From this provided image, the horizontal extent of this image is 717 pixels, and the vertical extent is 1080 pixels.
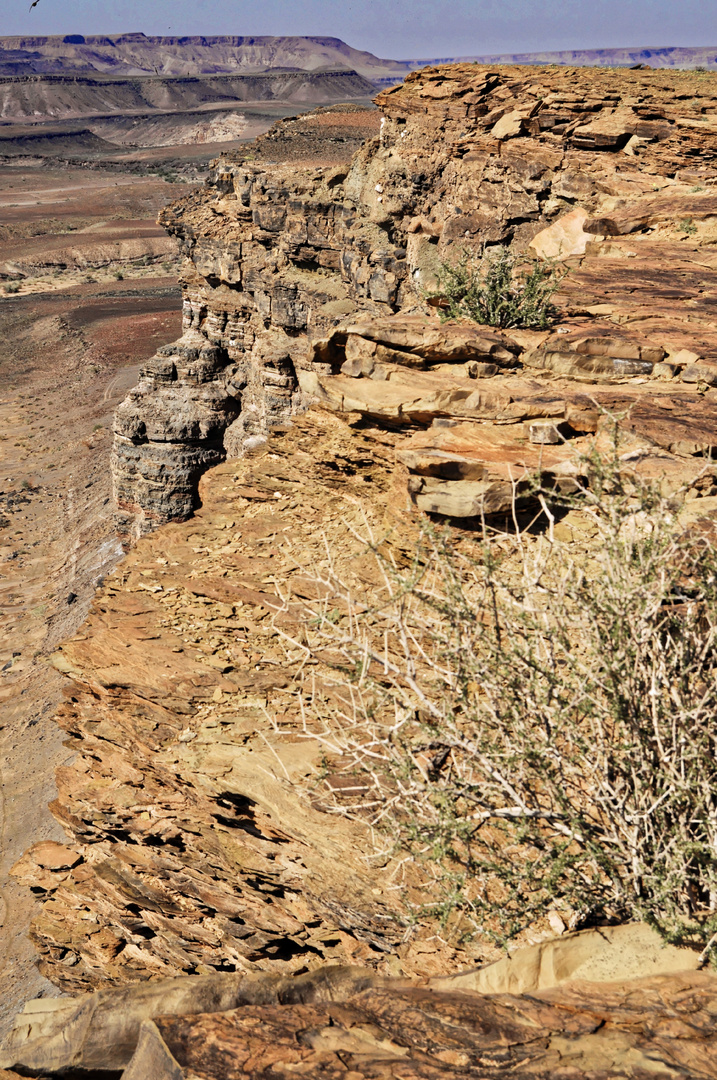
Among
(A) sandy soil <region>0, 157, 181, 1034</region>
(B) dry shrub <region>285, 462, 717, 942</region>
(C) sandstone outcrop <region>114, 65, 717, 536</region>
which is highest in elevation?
(C) sandstone outcrop <region>114, 65, 717, 536</region>

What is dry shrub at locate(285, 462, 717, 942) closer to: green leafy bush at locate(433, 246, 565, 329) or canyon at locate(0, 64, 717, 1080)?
→ canyon at locate(0, 64, 717, 1080)

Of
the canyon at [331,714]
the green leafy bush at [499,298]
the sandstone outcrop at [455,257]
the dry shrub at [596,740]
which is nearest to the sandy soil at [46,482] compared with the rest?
the sandstone outcrop at [455,257]

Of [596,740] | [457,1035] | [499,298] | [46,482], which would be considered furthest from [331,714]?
[46,482]

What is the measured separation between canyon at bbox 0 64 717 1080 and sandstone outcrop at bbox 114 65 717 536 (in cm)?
5

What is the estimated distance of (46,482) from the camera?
29859 mm

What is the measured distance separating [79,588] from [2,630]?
95.3 inches

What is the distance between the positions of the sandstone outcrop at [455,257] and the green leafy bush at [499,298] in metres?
0.33

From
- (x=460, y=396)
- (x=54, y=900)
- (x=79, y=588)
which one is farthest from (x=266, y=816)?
(x=79, y=588)

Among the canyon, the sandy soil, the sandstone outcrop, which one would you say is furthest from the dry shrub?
the sandy soil

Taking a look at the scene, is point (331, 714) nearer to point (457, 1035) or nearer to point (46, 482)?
point (457, 1035)

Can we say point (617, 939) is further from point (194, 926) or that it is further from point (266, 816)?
point (194, 926)

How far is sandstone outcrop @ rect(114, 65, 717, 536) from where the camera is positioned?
6664 millimetres

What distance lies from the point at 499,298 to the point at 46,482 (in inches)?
998

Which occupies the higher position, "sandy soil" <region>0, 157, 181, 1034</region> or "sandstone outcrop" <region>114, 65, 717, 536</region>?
"sandstone outcrop" <region>114, 65, 717, 536</region>
